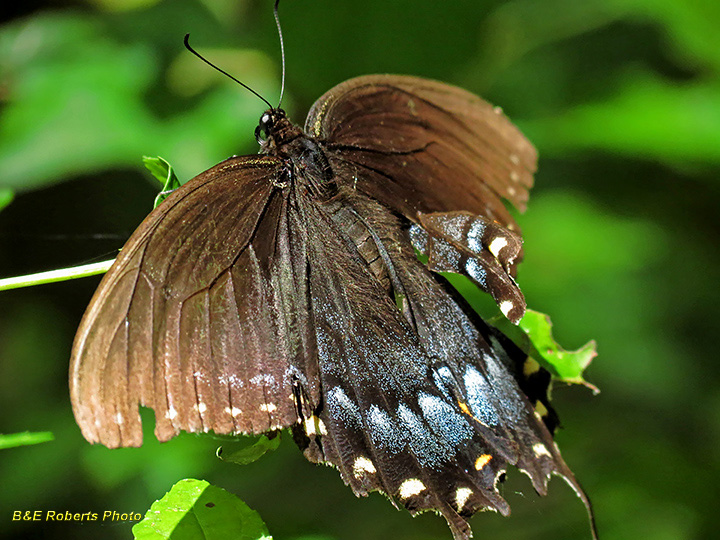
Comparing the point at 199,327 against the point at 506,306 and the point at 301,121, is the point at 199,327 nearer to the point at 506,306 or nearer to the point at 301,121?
the point at 506,306

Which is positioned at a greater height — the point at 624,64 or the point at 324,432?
the point at 624,64

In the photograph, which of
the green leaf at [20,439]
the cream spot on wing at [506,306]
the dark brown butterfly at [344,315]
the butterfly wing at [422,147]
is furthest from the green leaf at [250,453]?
the butterfly wing at [422,147]

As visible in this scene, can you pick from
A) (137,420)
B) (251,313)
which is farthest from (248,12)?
(137,420)

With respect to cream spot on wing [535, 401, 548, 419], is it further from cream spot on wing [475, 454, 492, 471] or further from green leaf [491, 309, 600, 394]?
cream spot on wing [475, 454, 492, 471]

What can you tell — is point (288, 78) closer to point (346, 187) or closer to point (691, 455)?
point (346, 187)

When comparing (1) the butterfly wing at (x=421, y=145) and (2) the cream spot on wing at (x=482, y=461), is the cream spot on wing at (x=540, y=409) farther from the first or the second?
(1) the butterfly wing at (x=421, y=145)
